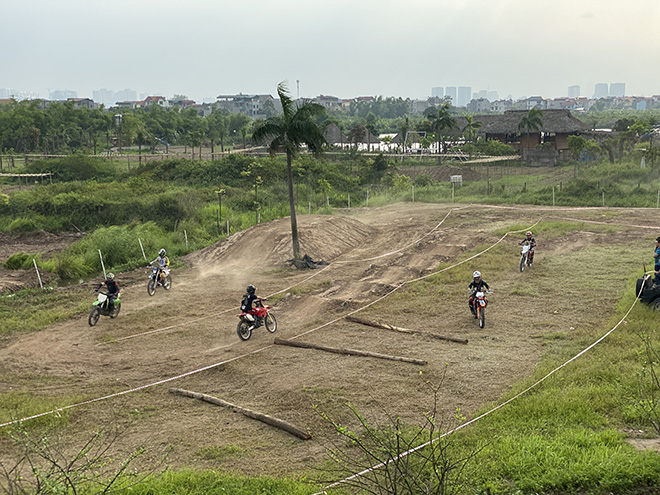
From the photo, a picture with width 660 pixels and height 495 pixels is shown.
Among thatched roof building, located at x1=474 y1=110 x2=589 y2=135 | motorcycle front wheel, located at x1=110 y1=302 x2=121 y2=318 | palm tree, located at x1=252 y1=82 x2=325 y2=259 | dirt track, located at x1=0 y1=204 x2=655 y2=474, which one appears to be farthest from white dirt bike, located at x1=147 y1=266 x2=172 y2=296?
thatched roof building, located at x1=474 y1=110 x2=589 y2=135

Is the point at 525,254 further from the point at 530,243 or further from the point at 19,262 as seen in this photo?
the point at 19,262

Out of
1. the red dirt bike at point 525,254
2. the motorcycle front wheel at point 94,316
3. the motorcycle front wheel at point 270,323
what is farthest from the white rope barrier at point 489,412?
the motorcycle front wheel at point 94,316

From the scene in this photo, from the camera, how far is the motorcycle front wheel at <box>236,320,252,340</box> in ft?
52.6

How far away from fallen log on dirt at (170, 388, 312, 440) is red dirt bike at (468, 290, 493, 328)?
24.1 feet

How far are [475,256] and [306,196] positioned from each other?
20343 millimetres

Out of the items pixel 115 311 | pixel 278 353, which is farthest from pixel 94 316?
pixel 278 353

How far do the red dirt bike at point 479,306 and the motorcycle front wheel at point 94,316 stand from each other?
11.0m

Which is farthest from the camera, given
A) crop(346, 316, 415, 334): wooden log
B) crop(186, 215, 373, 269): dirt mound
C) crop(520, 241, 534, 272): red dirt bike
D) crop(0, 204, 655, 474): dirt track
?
crop(186, 215, 373, 269): dirt mound

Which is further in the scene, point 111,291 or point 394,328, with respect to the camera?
point 111,291

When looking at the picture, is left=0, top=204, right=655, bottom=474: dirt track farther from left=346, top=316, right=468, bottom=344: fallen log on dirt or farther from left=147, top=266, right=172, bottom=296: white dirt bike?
left=147, top=266, right=172, bottom=296: white dirt bike

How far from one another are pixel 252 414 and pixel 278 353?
3700 millimetres

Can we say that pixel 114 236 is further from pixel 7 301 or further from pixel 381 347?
pixel 381 347

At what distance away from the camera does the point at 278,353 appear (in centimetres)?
1480

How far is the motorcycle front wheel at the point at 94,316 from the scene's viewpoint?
17938 mm
